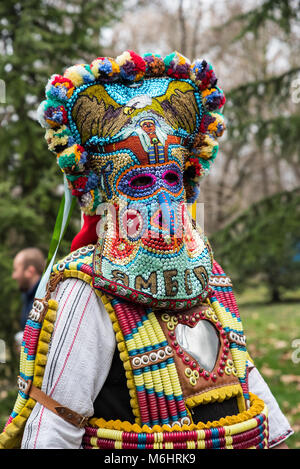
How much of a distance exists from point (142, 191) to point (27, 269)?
3843mm

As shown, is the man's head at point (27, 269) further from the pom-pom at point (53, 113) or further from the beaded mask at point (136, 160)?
the pom-pom at point (53, 113)

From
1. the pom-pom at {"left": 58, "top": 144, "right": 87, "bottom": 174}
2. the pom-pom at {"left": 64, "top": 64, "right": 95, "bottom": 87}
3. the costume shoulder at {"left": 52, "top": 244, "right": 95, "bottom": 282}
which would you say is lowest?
the costume shoulder at {"left": 52, "top": 244, "right": 95, "bottom": 282}

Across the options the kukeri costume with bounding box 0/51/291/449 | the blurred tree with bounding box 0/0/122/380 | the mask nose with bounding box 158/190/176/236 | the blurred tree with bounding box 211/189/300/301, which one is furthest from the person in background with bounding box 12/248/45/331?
the mask nose with bounding box 158/190/176/236

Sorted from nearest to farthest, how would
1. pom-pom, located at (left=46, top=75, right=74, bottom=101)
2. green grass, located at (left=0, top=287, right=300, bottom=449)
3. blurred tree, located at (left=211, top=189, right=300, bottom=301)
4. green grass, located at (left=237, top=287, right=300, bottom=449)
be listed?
pom-pom, located at (left=46, top=75, right=74, bottom=101)
green grass, located at (left=0, top=287, right=300, bottom=449)
green grass, located at (left=237, top=287, right=300, bottom=449)
blurred tree, located at (left=211, top=189, right=300, bottom=301)

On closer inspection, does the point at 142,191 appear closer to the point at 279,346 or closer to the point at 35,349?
the point at 35,349

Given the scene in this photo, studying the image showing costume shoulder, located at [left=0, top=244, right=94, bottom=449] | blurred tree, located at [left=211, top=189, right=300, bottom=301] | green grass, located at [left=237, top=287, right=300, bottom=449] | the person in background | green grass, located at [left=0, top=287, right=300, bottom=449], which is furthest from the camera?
blurred tree, located at [left=211, top=189, right=300, bottom=301]

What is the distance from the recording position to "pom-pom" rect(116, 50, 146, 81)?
2012 millimetres

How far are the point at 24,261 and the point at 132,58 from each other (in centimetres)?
386

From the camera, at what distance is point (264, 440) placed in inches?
78.3

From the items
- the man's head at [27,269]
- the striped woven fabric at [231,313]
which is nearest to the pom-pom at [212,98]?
the striped woven fabric at [231,313]

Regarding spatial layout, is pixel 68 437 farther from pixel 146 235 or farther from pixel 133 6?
pixel 133 6

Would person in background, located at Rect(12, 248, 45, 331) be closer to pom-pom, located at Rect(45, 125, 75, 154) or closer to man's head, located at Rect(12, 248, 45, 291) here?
man's head, located at Rect(12, 248, 45, 291)

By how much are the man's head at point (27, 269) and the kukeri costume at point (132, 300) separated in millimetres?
3494

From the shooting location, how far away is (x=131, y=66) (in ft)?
6.63
